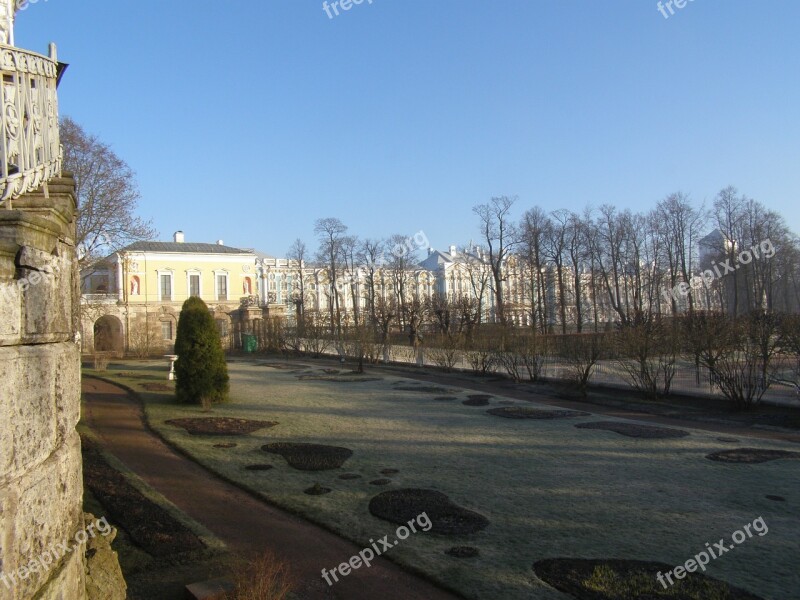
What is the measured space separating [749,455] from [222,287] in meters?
50.2

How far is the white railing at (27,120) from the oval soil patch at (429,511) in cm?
535

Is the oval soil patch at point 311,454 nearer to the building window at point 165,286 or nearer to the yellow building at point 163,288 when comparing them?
the yellow building at point 163,288

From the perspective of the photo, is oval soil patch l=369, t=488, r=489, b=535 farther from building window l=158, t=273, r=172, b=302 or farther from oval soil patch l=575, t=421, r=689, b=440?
building window l=158, t=273, r=172, b=302

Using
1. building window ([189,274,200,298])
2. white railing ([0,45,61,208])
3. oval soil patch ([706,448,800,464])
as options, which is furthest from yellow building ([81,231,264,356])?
white railing ([0,45,61,208])

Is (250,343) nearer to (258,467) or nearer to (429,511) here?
(258,467)

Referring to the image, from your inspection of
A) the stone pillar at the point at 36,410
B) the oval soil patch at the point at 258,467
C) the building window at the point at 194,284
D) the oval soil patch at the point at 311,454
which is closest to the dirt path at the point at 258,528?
the oval soil patch at the point at 258,467

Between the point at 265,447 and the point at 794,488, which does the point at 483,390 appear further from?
the point at 794,488

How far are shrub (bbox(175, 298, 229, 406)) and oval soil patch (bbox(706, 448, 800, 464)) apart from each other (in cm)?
1163

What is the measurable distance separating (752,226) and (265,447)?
48446 millimetres

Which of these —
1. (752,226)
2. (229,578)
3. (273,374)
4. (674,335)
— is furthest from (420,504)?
(752,226)

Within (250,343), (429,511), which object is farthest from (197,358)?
(250,343)

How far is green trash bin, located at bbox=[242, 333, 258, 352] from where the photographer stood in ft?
128

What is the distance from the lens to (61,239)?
113 inches

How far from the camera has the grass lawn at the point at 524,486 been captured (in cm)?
582
